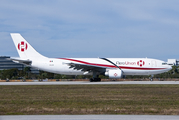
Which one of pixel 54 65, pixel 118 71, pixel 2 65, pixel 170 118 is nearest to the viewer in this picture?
pixel 170 118

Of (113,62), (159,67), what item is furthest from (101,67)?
(159,67)

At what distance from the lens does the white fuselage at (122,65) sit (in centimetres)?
3791

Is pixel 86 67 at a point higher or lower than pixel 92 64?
lower

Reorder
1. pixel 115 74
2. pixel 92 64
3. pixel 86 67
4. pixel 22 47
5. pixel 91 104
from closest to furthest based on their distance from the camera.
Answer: pixel 91 104
pixel 115 74
pixel 86 67
pixel 92 64
pixel 22 47

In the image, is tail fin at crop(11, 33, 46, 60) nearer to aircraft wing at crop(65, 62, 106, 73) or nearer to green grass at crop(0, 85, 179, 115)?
aircraft wing at crop(65, 62, 106, 73)

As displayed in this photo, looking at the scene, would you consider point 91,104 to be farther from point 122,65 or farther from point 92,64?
point 92,64

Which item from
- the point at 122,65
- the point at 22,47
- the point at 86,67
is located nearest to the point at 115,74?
the point at 122,65

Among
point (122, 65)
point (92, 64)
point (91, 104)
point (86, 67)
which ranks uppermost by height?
point (92, 64)

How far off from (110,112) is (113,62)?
27.7 metres

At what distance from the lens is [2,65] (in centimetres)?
16325

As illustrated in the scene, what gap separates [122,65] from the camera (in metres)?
37.9

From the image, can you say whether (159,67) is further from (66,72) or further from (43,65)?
(43,65)

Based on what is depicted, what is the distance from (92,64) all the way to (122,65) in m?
4.71

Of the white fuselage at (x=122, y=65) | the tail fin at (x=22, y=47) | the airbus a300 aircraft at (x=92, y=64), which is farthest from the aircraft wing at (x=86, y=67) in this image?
the tail fin at (x=22, y=47)
